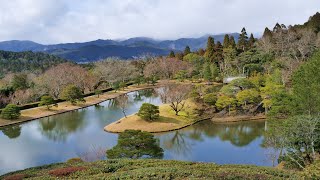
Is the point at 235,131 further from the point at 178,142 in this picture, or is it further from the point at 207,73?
the point at 207,73

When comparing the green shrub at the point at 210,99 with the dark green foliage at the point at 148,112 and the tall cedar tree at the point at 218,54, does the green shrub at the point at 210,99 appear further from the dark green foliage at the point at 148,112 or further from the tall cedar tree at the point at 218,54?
the tall cedar tree at the point at 218,54

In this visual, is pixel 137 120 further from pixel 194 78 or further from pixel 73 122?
pixel 194 78

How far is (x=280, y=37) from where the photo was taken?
5834 centimetres

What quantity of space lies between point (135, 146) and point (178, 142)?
25.2 ft

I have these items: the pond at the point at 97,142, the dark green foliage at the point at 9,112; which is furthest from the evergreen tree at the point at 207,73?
the dark green foliage at the point at 9,112

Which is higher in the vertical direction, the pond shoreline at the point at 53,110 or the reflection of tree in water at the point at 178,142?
the pond shoreline at the point at 53,110

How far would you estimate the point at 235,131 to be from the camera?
31828mm

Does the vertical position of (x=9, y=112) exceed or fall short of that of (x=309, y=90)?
it falls short

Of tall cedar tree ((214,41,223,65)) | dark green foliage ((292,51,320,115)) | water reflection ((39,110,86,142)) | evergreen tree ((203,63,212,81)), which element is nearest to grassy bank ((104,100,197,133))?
water reflection ((39,110,86,142))

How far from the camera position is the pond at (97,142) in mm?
24188

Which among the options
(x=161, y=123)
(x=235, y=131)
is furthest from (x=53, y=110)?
(x=235, y=131)

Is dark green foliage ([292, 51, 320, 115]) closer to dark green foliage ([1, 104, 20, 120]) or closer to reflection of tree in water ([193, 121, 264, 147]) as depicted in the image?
reflection of tree in water ([193, 121, 264, 147])

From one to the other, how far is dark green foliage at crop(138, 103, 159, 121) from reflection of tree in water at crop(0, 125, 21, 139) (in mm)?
12978

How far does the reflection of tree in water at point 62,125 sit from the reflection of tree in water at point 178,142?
10.3m
